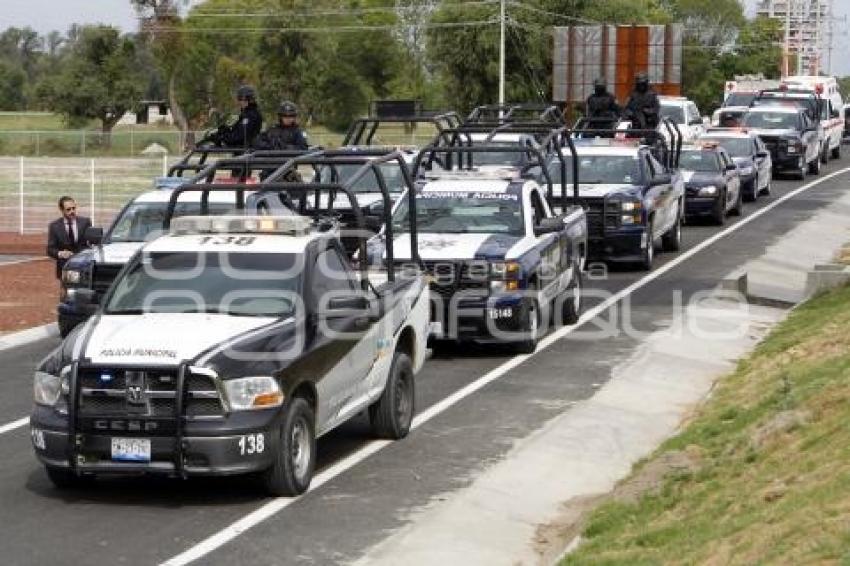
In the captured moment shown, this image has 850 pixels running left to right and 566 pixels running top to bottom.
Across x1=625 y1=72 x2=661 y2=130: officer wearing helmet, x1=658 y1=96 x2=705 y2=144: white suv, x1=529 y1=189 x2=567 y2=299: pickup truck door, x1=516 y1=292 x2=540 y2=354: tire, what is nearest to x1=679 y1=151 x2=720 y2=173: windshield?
x1=625 y1=72 x2=661 y2=130: officer wearing helmet

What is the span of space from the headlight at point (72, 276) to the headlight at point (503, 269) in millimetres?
4614

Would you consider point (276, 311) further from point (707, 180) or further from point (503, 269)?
point (707, 180)

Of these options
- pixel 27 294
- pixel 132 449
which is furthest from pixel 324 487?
pixel 27 294

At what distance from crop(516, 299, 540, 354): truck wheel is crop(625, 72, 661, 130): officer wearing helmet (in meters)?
13.6

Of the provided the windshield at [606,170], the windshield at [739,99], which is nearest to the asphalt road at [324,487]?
the windshield at [606,170]

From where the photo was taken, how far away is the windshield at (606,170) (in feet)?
79.3

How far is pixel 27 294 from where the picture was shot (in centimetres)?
2236

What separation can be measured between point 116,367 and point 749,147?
90.2 feet

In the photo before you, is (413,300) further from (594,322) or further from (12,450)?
(594,322)

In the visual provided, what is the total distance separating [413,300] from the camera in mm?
12961

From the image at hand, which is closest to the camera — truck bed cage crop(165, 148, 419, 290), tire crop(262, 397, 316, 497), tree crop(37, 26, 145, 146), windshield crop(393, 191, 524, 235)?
tire crop(262, 397, 316, 497)

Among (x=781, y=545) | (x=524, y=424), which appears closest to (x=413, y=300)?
(x=524, y=424)

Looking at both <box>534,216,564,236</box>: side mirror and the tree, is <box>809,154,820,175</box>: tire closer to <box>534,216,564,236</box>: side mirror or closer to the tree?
<box>534,216,564,236</box>: side mirror

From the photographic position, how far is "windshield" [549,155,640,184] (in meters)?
24.2
